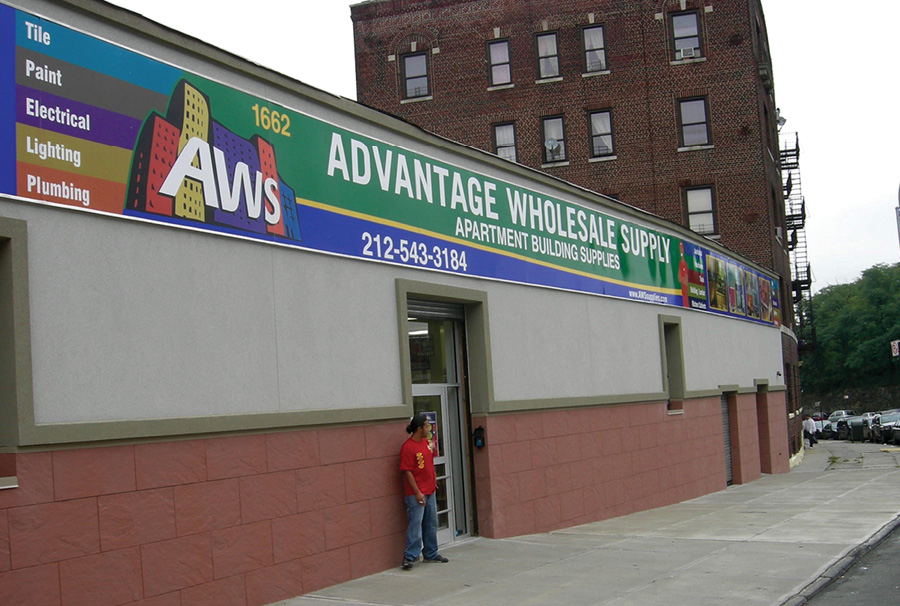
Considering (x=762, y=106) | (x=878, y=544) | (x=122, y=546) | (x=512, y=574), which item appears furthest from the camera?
(x=762, y=106)

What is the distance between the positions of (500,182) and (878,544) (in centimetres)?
682

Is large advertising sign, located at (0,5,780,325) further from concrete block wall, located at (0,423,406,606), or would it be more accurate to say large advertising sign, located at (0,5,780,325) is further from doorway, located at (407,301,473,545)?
concrete block wall, located at (0,423,406,606)

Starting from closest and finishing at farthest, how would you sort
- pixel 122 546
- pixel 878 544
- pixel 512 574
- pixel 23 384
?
pixel 23 384 < pixel 122 546 < pixel 512 574 < pixel 878 544

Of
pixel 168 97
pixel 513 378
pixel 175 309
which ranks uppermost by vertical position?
pixel 168 97

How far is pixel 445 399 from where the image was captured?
12.9 m

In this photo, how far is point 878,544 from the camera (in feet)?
41.6

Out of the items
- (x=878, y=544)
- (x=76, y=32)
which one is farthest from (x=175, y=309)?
(x=878, y=544)

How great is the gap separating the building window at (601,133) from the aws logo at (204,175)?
96.7 ft

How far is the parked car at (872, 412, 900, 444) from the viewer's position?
47406 mm

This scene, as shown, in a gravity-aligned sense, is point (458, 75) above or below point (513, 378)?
above

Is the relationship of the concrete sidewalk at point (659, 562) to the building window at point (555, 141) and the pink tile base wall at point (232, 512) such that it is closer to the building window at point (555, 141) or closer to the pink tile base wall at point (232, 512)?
the pink tile base wall at point (232, 512)

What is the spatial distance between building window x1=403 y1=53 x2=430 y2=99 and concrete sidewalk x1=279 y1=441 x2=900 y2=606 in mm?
24972

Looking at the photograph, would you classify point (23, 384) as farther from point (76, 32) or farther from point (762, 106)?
point (762, 106)

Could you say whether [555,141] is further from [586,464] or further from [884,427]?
[586,464]
